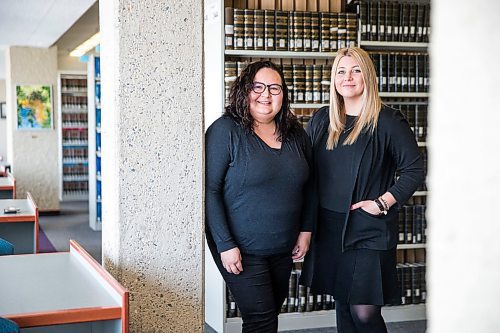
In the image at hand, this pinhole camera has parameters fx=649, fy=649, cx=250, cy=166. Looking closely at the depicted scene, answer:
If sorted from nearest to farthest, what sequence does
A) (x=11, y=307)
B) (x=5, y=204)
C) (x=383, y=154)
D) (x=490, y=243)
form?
(x=490, y=243) → (x=11, y=307) → (x=383, y=154) → (x=5, y=204)

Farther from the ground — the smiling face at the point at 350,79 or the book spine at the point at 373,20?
the book spine at the point at 373,20

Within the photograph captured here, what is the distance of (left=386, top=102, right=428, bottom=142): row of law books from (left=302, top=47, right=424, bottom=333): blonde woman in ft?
6.24

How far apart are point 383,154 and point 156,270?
3.72ft

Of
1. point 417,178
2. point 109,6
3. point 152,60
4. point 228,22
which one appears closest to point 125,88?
point 152,60

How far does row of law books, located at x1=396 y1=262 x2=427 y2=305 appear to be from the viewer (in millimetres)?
4867

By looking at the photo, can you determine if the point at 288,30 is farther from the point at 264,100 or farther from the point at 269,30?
the point at 264,100

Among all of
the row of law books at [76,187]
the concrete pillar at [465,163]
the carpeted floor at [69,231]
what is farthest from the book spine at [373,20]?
the row of law books at [76,187]

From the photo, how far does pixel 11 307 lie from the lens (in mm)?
2131

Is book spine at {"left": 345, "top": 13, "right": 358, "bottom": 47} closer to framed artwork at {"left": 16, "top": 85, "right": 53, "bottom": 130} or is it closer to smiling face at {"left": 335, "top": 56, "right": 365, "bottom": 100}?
smiling face at {"left": 335, "top": 56, "right": 365, "bottom": 100}

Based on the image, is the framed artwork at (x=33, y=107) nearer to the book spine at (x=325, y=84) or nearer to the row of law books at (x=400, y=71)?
the book spine at (x=325, y=84)

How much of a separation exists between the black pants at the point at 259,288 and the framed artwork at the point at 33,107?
31.9 feet

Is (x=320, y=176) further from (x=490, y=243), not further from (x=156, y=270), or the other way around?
(x=490, y=243)

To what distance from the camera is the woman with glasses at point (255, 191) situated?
263cm

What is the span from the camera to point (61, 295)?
229 cm
